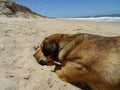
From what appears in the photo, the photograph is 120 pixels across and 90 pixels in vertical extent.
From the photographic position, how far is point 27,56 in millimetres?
6172

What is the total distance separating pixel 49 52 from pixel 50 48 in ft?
0.32

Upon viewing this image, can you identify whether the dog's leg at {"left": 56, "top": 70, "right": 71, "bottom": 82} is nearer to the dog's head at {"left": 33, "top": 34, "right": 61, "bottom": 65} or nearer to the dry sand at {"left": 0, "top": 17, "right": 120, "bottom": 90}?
the dry sand at {"left": 0, "top": 17, "right": 120, "bottom": 90}

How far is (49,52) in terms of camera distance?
5.91 m

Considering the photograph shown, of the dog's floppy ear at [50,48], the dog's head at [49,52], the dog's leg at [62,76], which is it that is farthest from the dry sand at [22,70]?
the dog's floppy ear at [50,48]

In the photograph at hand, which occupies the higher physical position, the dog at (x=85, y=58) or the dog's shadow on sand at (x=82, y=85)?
the dog at (x=85, y=58)

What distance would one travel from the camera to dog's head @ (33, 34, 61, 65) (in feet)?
19.2

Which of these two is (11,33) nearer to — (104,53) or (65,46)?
(65,46)

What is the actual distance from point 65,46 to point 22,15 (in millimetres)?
13975

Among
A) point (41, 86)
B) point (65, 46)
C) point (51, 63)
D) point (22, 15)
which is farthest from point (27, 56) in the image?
point (22, 15)

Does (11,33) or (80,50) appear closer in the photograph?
(80,50)

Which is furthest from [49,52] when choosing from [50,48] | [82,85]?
[82,85]

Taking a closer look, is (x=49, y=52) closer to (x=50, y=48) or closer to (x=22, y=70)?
(x=50, y=48)

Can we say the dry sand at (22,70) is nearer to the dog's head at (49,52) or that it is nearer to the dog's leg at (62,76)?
the dog's leg at (62,76)

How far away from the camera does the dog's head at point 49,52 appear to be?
19.2 feet
